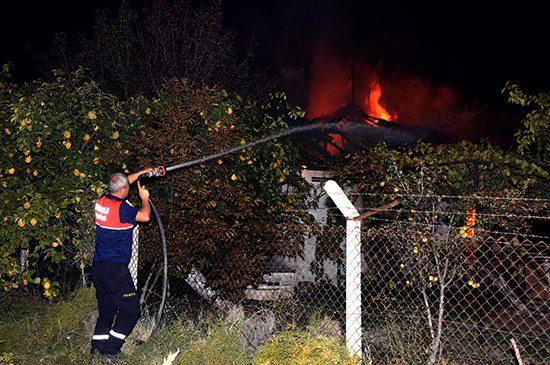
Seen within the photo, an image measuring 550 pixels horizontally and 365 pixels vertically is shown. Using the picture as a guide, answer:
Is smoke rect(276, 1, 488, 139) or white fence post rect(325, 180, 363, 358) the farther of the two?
smoke rect(276, 1, 488, 139)

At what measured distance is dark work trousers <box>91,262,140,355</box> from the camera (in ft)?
16.4

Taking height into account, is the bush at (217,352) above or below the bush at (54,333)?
above

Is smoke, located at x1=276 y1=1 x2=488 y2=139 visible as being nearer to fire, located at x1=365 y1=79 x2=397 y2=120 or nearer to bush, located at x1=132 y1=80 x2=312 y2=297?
fire, located at x1=365 y1=79 x2=397 y2=120

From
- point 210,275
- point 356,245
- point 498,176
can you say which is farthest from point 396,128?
point 356,245

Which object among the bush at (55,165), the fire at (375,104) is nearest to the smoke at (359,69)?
the fire at (375,104)

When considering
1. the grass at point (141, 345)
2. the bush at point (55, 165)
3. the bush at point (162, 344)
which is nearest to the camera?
the grass at point (141, 345)

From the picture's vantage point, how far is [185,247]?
241 inches

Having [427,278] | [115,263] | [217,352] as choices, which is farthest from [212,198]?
[427,278]

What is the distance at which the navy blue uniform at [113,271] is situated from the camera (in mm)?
5098

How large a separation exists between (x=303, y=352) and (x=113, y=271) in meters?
2.44

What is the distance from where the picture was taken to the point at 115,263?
5203 millimetres

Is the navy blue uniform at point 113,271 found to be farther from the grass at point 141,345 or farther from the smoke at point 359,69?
the smoke at point 359,69

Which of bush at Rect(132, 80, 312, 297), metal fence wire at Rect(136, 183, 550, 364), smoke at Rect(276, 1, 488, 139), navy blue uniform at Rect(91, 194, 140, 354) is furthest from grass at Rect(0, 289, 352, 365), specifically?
smoke at Rect(276, 1, 488, 139)

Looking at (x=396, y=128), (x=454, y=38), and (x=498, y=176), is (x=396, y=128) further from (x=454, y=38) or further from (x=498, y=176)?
(x=498, y=176)
